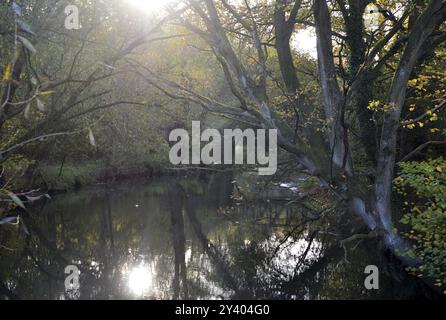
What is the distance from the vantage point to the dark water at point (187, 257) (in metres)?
10.4

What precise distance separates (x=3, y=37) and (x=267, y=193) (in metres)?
13.8

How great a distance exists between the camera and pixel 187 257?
44.0 feet

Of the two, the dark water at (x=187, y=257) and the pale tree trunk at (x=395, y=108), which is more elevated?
the pale tree trunk at (x=395, y=108)

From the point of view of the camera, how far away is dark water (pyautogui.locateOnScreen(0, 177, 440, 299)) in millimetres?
10430
